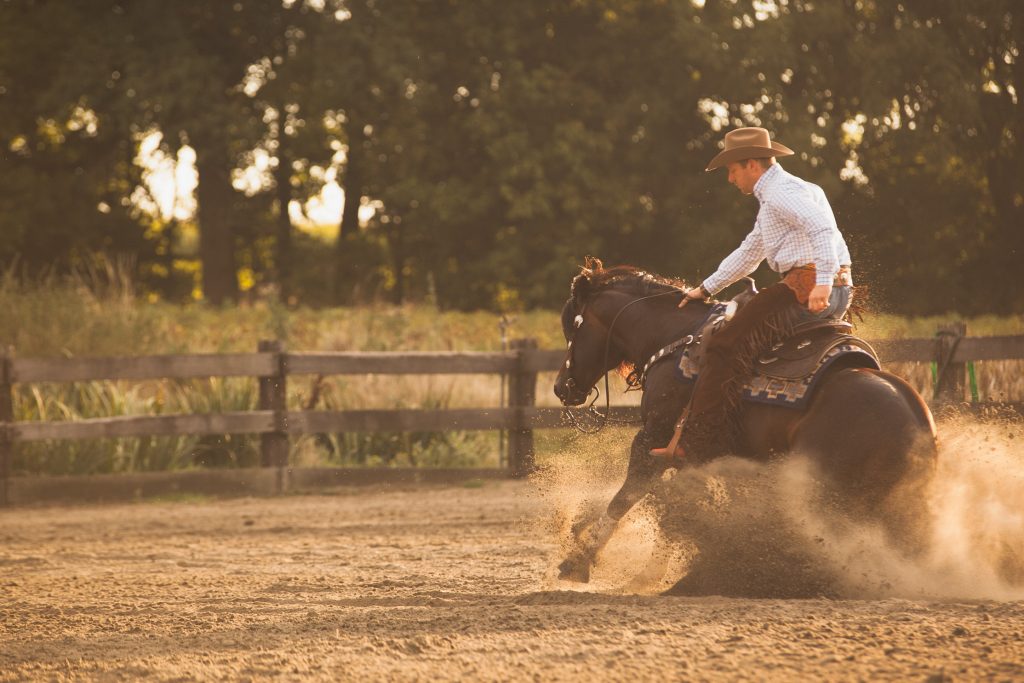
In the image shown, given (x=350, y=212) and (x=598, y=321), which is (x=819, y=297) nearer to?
(x=598, y=321)

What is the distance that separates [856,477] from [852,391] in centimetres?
38

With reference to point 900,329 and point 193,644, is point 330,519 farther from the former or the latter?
point 900,329

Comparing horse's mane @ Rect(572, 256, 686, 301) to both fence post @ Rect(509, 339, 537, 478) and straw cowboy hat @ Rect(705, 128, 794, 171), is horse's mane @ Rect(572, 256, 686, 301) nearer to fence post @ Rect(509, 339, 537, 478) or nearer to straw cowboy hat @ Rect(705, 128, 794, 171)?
straw cowboy hat @ Rect(705, 128, 794, 171)

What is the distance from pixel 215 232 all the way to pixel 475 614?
26.1 metres

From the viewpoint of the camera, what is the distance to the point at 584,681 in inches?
177

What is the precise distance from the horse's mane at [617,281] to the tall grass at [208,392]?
4.88m

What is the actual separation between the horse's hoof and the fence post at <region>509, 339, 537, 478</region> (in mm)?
5245

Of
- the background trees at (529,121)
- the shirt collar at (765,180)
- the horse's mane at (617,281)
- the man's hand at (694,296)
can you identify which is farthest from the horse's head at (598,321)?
the background trees at (529,121)

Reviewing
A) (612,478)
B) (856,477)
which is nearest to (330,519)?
(612,478)

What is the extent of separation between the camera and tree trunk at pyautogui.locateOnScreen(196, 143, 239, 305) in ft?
99.9

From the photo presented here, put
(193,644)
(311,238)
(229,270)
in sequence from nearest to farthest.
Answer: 1. (193,644)
2. (229,270)
3. (311,238)

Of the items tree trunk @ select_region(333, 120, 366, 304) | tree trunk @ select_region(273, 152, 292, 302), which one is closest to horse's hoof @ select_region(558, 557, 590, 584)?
tree trunk @ select_region(333, 120, 366, 304)

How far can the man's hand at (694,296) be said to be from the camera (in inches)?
267

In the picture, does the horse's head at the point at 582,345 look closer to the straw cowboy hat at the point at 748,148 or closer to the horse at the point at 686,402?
the horse at the point at 686,402
